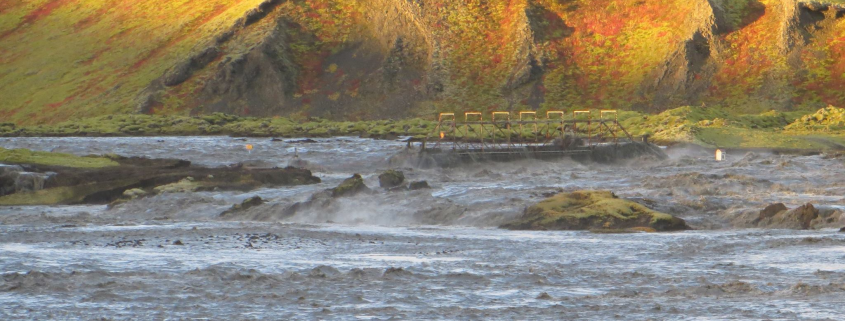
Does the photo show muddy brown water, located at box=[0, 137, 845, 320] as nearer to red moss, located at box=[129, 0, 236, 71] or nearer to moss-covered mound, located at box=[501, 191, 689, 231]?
moss-covered mound, located at box=[501, 191, 689, 231]

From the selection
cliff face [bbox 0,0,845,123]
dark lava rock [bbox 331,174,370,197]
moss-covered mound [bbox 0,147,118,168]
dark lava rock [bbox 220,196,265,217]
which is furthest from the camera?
cliff face [bbox 0,0,845,123]

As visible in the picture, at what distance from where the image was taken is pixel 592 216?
73.4 ft

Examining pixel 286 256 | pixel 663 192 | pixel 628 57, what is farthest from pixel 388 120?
pixel 286 256

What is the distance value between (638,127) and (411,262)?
148ft

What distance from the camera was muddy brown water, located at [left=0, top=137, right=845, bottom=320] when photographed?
1271 cm

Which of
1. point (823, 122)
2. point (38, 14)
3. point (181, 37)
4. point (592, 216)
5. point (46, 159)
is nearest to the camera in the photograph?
point (592, 216)

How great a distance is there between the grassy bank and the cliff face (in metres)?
6.35

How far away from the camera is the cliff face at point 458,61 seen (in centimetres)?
8031

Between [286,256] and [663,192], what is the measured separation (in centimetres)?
1592

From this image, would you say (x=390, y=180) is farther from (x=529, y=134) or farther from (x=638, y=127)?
(x=529, y=134)

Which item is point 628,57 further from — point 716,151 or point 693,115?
point 716,151

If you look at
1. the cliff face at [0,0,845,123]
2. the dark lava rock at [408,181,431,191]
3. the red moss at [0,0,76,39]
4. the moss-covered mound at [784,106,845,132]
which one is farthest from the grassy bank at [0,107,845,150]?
the red moss at [0,0,76,39]

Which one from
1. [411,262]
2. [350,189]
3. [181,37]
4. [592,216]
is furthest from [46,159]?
[181,37]

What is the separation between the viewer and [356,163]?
49.0 meters
